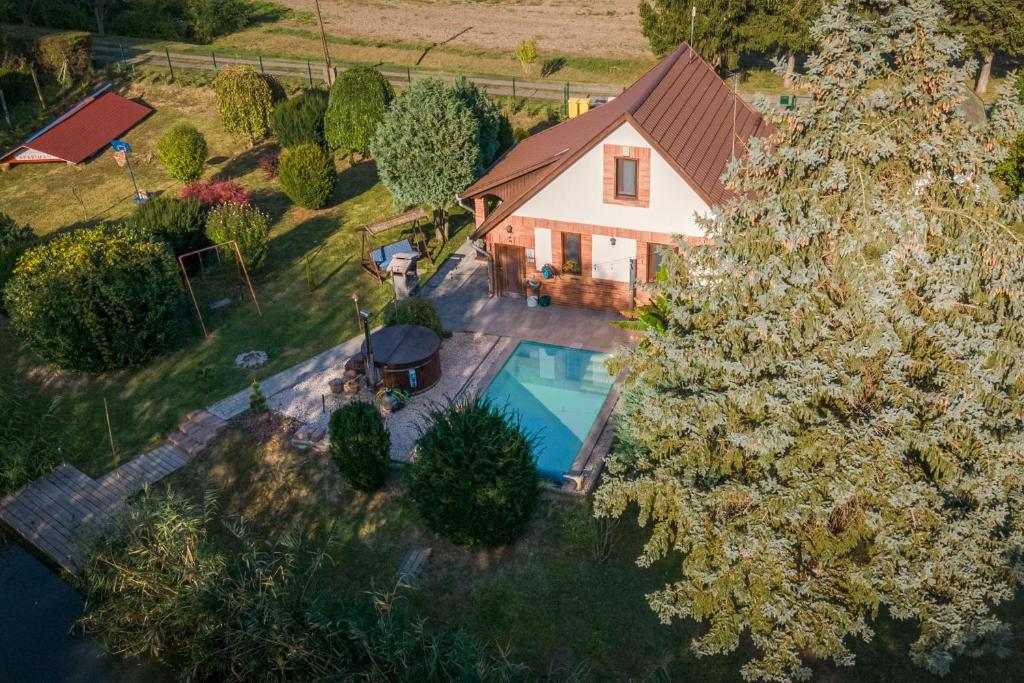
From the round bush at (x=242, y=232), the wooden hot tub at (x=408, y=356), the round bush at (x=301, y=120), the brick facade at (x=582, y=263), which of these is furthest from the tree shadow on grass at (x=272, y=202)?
the wooden hot tub at (x=408, y=356)

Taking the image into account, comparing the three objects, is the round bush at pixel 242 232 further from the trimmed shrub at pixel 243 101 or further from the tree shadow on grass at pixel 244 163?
the trimmed shrub at pixel 243 101

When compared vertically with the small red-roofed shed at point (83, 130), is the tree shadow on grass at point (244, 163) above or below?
below

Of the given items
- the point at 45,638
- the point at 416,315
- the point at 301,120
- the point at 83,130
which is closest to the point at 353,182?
the point at 301,120

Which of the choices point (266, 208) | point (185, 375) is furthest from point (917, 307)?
point (266, 208)

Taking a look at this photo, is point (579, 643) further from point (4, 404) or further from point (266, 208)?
point (266, 208)

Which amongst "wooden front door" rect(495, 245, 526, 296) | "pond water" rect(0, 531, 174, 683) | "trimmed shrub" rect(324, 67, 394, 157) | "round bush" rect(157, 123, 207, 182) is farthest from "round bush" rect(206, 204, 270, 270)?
"pond water" rect(0, 531, 174, 683)

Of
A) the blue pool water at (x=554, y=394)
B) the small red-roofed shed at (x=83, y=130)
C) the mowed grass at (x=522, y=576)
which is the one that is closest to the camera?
the mowed grass at (x=522, y=576)
